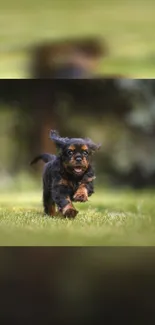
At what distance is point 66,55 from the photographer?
1543 millimetres

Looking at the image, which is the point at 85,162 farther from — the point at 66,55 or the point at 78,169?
the point at 66,55

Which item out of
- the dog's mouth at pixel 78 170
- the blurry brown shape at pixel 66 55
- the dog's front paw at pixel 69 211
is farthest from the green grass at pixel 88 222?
the blurry brown shape at pixel 66 55

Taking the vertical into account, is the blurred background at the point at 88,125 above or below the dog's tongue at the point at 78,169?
above

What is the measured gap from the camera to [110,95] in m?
1.61

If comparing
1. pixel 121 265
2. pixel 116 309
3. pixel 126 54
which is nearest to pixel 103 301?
pixel 116 309

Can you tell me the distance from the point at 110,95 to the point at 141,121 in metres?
0.13

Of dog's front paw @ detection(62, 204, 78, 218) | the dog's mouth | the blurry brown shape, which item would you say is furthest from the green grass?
the blurry brown shape

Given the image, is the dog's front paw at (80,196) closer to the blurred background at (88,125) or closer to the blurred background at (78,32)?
the blurred background at (88,125)

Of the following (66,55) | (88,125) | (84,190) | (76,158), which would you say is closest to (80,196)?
(84,190)

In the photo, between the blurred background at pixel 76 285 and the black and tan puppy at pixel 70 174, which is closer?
the blurred background at pixel 76 285

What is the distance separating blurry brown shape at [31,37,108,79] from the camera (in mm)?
1528

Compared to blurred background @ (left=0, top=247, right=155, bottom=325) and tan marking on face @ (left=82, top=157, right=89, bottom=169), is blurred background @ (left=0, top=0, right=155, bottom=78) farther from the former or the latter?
blurred background @ (left=0, top=247, right=155, bottom=325)

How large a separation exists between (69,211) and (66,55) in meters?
0.48

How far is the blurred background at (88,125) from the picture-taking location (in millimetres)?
1599
